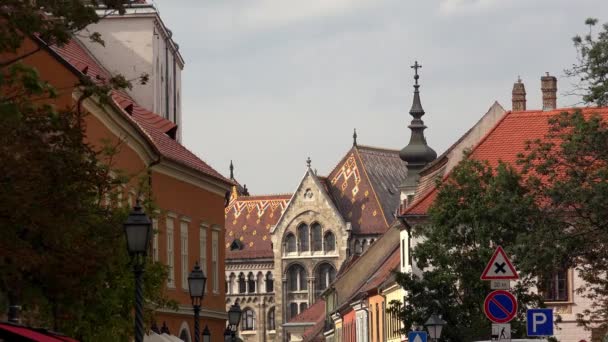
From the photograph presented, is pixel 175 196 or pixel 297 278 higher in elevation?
pixel 297 278

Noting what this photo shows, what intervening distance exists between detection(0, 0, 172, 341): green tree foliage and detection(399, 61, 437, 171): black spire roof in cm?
7591

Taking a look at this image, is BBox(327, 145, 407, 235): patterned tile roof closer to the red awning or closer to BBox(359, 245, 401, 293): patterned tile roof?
BBox(359, 245, 401, 293): patterned tile roof

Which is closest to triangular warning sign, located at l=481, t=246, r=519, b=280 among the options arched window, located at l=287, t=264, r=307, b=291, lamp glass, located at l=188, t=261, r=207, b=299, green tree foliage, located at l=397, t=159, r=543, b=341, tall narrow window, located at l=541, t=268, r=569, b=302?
lamp glass, located at l=188, t=261, r=207, b=299

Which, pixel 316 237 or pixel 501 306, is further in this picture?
pixel 316 237

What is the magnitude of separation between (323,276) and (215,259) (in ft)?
320

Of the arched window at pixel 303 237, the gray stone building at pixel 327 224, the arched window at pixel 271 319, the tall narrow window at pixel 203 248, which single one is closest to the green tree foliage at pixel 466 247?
the tall narrow window at pixel 203 248

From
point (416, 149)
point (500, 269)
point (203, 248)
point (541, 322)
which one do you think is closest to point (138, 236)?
point (500, 269)

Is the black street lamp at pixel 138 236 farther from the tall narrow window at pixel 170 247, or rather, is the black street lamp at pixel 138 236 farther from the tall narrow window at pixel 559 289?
the tall narrow window at pixel 559 289

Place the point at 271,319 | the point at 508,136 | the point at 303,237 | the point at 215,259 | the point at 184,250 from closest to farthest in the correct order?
the point at 184,250
the point at 215,259
the point at 508,136
the point at 303,237
the point at 271,319

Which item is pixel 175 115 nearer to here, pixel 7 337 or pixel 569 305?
pixel 569 305

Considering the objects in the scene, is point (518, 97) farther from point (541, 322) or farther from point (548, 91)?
point (541, 322)

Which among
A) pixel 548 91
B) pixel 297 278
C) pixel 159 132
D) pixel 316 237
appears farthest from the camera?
pixel 297 278

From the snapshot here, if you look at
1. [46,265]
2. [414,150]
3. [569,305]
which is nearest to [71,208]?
[46,265]

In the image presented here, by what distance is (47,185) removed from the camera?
52.2 ft
